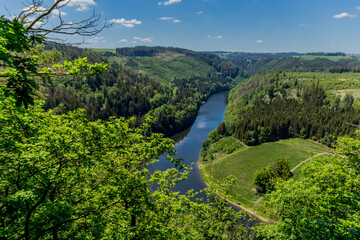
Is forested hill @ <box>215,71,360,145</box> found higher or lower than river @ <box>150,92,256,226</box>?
higher

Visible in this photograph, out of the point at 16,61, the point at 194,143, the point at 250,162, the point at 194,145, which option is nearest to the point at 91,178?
the point at 16,61

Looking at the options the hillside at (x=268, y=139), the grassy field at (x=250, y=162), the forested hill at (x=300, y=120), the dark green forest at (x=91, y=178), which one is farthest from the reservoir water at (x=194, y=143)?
the dark green forest at (x=91, y=178)

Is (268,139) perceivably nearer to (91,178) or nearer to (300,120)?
(300,120)

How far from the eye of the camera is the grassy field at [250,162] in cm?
6154

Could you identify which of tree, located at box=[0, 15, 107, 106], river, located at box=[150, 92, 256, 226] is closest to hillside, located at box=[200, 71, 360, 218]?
river, located at box=[150, 92, 256, 226]

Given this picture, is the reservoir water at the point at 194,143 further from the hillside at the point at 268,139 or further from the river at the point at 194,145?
the hillside at the point at 268,139

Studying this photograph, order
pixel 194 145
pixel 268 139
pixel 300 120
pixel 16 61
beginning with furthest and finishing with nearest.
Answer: pixel 300 120, pixel 194 145, pixel 268 139, pixel 16 61

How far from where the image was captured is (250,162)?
250ft

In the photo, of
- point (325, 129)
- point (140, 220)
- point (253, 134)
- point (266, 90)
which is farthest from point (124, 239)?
point (266, 90)

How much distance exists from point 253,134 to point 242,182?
34.2 metres

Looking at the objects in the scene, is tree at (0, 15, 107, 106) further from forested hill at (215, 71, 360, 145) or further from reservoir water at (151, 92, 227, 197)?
forested hill at (215, 71, 360, 145)

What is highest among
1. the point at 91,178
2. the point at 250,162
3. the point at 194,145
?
the point at 91,178

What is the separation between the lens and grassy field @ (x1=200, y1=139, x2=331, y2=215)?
6154 centimetres

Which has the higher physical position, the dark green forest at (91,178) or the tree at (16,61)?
the tree at (16,61)
